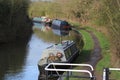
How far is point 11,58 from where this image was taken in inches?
1275

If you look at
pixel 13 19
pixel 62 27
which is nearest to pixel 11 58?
pixel 13 19

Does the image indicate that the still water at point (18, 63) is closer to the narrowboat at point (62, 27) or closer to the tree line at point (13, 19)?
the tree line at point (13, 19)

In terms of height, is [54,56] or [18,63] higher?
[54,56]

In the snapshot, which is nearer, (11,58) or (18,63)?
(18,63)

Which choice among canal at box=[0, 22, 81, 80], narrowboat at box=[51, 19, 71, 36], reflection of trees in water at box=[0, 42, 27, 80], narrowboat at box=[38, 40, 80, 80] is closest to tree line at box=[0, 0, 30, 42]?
reflection of trees in water at box=[0, 42, 27, 80]

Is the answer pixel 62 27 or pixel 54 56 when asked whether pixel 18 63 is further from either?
pixel 62 27

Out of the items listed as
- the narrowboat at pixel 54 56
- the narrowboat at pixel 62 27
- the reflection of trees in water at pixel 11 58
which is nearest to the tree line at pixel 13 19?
the reflection of trees in water at pixel 11 58

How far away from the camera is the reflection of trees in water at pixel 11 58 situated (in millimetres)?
26797

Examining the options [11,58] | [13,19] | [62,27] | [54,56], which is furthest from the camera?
[62,27]

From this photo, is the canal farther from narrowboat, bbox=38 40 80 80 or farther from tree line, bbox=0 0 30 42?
tree line, bbox=0 0 30 42

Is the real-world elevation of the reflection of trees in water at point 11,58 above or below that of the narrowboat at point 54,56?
below

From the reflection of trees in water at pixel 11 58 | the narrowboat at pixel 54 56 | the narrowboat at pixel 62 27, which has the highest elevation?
the narrowboat at pixel 54 56

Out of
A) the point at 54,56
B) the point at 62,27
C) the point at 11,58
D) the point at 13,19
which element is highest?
the point at 54,56

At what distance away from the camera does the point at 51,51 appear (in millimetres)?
25406
